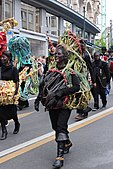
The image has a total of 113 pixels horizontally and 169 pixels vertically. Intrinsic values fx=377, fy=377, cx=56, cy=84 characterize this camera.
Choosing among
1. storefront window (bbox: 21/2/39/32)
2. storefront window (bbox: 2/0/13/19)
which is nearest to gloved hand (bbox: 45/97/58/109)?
storefront window (bbox: 2/0/13/19)

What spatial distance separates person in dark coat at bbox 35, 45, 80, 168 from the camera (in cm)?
519

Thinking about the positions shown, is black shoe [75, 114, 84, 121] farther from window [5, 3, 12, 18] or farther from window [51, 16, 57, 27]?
window [51, 16, 57, 27]

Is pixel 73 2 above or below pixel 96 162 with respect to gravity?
above

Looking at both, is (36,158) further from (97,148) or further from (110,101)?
(110,101)

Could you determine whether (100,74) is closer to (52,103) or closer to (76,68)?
(76,68)

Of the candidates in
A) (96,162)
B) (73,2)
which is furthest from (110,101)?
(73,2)

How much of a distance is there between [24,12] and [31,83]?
560 inches

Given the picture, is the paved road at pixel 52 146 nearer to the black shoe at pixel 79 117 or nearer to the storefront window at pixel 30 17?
the black shoe at pixel 79 117

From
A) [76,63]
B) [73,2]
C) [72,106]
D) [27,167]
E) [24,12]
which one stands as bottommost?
[27,167]

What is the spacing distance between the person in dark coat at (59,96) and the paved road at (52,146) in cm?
38

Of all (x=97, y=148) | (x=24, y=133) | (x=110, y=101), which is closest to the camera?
(x=97, y=148)

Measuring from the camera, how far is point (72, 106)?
5555mm

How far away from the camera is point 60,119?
530 cm

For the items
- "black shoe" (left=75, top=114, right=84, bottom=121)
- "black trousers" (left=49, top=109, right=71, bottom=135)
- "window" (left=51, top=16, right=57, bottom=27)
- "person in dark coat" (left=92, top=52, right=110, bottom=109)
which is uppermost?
"window" (left=51, top=16, right=57, bottom=27)
